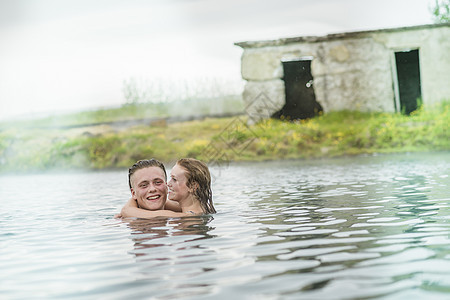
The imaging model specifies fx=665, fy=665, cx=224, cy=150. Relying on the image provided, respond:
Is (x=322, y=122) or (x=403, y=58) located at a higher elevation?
(x=403, y=58)

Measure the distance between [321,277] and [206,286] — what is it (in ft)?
2.39

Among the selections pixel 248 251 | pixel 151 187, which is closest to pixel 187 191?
pixel 151 187

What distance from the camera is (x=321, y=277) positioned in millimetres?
4199

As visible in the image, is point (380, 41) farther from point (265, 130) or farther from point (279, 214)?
point (279, 214)

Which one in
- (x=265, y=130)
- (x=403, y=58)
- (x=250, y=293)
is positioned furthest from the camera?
(x=403, y=58)

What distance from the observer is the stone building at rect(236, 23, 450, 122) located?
27.8m

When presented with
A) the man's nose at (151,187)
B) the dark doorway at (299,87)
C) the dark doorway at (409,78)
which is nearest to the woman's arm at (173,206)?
the man's nose at (151,187)

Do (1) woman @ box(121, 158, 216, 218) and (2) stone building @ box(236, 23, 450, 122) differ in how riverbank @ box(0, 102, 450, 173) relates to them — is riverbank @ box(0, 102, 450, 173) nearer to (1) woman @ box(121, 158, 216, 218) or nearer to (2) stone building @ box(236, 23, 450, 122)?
(2) stone building @ box(236, 23, 450, 122)

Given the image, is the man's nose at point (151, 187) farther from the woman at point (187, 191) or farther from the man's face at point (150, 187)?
the woman at point (187, 191)

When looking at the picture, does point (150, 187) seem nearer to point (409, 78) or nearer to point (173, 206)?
point (173, 206)

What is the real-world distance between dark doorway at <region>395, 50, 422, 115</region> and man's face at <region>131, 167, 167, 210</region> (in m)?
24.4

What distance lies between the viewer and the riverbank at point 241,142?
24250mm

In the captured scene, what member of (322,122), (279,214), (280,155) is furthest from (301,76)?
(279,214)

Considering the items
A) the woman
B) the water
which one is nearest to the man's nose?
the woman
